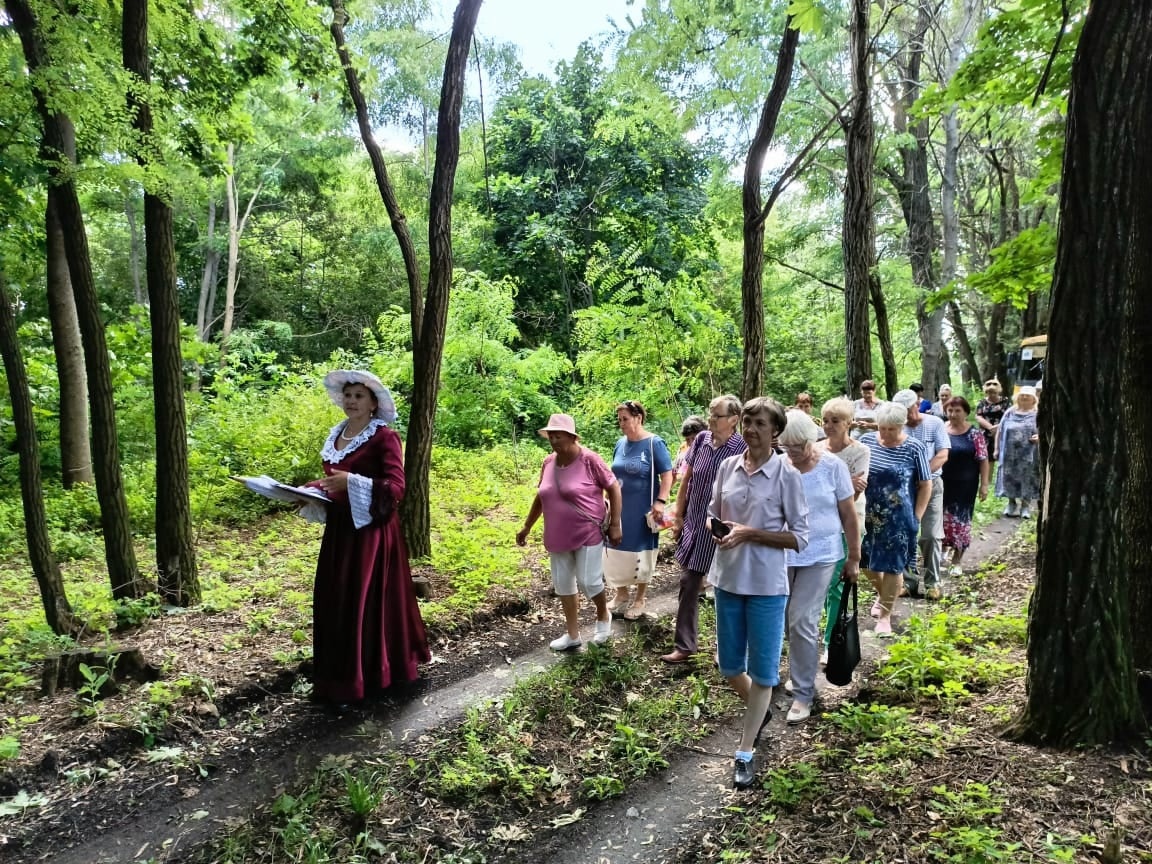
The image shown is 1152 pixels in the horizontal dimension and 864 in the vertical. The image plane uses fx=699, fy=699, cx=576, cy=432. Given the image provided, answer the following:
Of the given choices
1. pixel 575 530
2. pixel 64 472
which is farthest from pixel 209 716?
pixel 64 472

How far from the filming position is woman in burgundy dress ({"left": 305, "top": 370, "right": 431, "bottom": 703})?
4398mm

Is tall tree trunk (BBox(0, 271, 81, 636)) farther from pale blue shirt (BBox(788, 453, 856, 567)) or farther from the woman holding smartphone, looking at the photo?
pale blue shirt (BBox(788, 453, 856, 567))

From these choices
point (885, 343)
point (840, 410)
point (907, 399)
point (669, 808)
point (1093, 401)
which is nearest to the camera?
point (1093, 401)

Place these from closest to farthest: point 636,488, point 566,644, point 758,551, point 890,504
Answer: point 758,551, point 566,644, point 890,504, point 636,488

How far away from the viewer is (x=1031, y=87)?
217 inches

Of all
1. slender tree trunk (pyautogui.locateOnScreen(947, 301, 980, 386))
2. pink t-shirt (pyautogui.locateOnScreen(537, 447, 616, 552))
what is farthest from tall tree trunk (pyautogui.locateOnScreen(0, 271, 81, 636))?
slender tree trunk (pyautogui.locateOnScreen(947, 301, 980, 386))

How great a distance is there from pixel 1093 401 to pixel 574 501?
124 inches

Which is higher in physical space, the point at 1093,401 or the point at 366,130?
the point at 366,130

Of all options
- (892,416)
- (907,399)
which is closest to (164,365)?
(892,416)

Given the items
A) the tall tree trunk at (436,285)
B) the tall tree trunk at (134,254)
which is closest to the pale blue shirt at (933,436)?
the tall tree trunk at (436,285)

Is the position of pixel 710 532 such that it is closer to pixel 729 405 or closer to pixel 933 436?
pixel 729 405

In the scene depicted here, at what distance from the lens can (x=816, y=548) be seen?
4.09 meters

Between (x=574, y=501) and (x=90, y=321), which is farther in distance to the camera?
(x=574, y=501)

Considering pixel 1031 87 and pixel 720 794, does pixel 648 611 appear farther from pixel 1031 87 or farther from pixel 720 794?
pixel 1031 87
